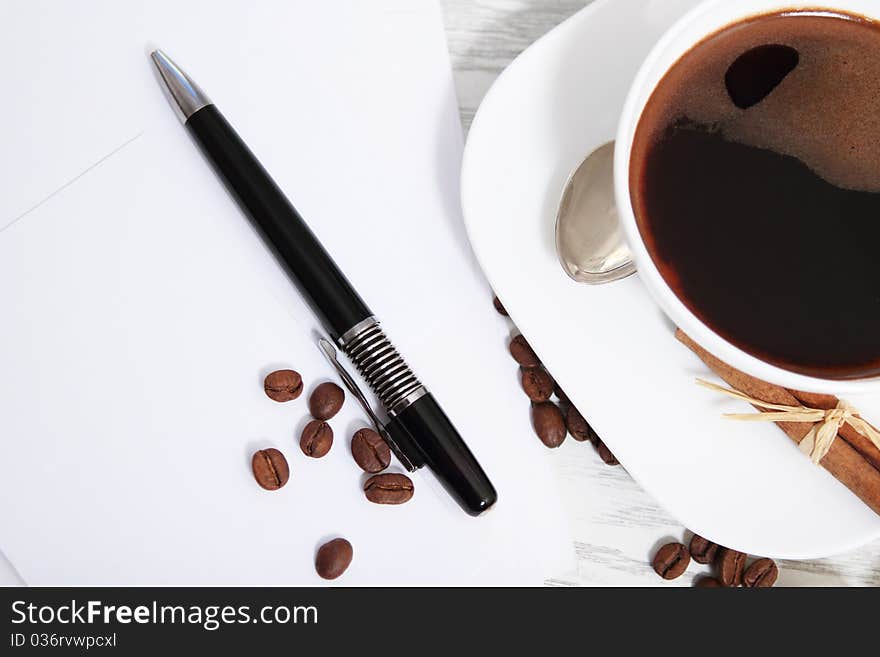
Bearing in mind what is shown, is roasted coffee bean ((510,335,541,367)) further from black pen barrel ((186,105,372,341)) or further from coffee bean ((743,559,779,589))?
coffee bean ((743,559,779,589))

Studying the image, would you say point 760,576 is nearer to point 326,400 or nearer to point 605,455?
point 605,455

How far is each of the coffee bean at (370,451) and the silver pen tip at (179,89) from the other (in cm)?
42

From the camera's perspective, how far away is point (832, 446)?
0.88 metres

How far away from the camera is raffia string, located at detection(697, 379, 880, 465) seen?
863 mm

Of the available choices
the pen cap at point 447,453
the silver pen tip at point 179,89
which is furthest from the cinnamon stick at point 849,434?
the silver pen tip at point 179,89

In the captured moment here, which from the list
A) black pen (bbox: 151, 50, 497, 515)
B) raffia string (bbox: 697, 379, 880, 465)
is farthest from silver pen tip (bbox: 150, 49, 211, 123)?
raffia string (bbox: 697, 379, 880, 465)

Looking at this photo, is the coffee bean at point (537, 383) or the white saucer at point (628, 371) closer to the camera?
the white saucer at point (628, 371)

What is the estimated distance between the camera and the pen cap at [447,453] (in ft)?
3.17

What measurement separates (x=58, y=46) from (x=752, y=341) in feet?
2.69

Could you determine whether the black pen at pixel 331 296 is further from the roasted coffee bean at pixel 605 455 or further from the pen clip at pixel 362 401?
the roasted coffee bean at pixel 605 455

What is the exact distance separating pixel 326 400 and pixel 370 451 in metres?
0.08

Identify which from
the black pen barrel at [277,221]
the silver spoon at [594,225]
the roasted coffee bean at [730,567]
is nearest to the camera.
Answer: the silver spoon at [594,225]

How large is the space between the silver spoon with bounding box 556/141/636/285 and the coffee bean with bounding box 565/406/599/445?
22cm

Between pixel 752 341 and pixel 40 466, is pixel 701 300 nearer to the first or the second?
pixel 752 341
